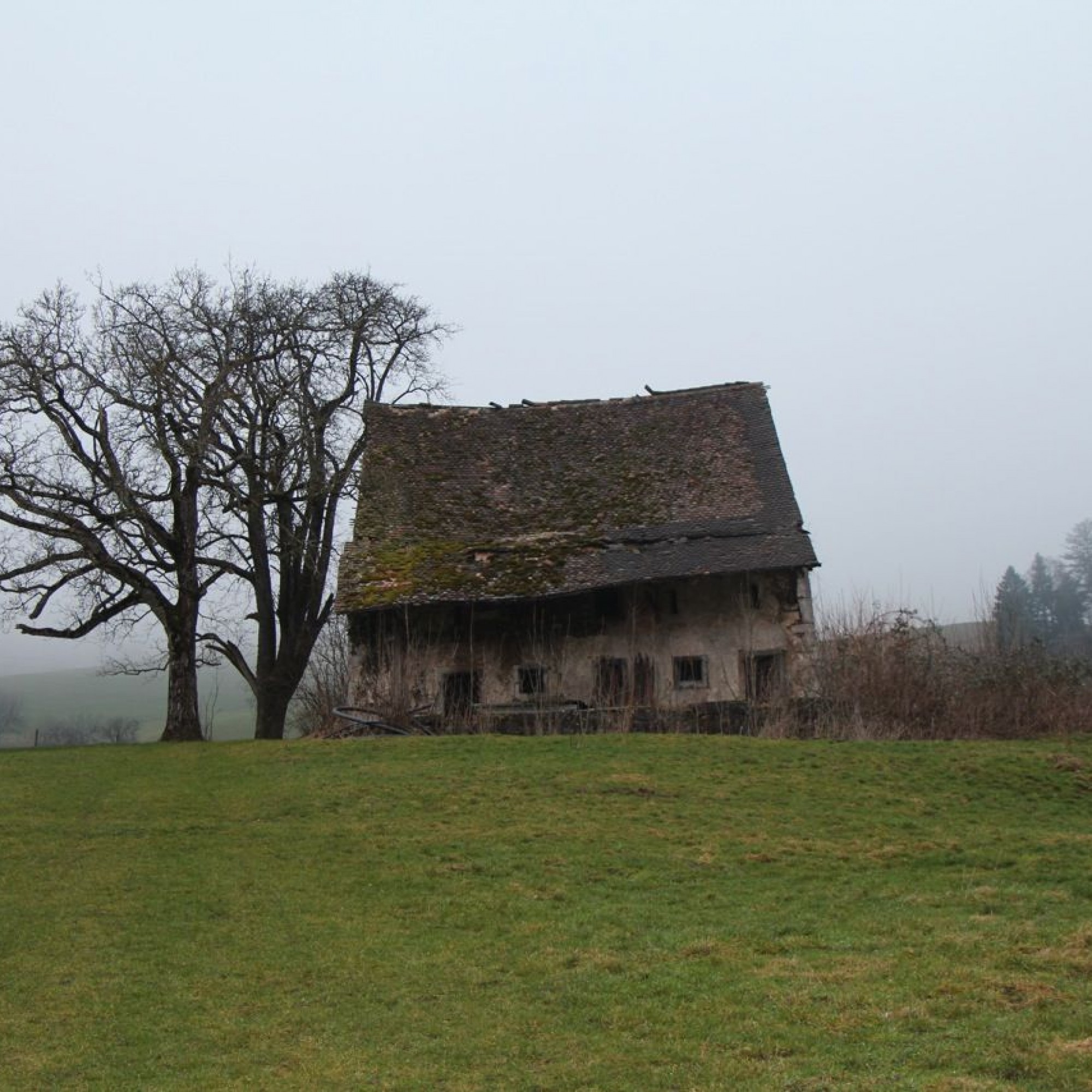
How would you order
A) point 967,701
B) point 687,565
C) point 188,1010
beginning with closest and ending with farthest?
point 188,1010 → point 967,701 → point 687,565

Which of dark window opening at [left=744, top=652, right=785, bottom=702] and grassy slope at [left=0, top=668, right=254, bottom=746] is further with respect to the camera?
grassy slope at [left=0, top=668, right=254, bottom=746]

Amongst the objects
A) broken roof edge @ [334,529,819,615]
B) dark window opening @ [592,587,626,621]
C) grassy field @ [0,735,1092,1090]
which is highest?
broken roof edge @ [334,529,819,615]

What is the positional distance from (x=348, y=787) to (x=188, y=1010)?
1067 cm

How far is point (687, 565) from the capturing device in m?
31.1

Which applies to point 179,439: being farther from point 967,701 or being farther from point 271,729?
point 967,701

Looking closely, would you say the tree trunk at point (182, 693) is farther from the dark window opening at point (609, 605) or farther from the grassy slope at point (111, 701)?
the grassy slope at point (111, 701)

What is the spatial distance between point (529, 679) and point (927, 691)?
9.29 m

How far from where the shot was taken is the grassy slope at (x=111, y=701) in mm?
108812

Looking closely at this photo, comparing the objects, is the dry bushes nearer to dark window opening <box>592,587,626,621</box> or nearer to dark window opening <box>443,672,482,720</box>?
dark window opening <box>592,587,626,621</box>

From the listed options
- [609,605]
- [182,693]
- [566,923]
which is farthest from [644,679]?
[566,923]

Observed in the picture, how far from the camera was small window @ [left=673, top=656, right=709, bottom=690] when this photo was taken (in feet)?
104

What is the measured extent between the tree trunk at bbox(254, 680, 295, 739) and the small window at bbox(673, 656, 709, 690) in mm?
13150

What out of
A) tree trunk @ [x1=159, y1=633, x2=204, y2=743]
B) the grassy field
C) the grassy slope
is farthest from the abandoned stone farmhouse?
the grassy slope

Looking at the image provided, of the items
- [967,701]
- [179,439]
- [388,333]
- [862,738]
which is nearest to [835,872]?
[862,738]
